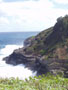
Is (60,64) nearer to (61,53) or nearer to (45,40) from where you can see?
(61,53)

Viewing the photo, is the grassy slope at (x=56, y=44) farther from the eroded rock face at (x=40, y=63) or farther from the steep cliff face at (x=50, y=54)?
the eroded rock face at (x=40, y=63)

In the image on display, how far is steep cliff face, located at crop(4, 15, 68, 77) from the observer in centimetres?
3702

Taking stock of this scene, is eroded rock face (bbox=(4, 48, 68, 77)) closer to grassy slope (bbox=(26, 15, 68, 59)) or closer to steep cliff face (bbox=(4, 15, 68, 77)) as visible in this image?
steep cliff face (bbox=(4, 15, 68, 77))

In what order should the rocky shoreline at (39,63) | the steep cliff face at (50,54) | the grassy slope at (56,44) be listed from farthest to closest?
the grassy slope at (56,44) < the steep cliff face at (50,54) < the rocky shoreline at (39,63)

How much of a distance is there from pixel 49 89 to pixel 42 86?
76 cm

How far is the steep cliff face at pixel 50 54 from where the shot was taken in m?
37.0

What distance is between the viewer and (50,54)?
138ft

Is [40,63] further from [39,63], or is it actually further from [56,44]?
Result: [56,44]

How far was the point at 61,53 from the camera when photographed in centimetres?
4097

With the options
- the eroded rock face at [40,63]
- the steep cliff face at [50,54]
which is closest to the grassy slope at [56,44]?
the steep cliff face at [50,54]

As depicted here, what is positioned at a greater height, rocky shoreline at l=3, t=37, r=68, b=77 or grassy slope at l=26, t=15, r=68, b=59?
grassy slope at l=26, t=15, r=68, b=59

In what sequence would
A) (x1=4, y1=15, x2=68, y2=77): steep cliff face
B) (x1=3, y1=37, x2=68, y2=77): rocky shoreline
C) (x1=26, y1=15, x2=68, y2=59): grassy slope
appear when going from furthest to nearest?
(x1=26, y1=15, x2=68, y2=59): grassy slope → (x1=4, y1=15, x2=68, y2=77): steep cliff face → (x1=3, y1=37, x2=68, y2=77): rocky shoreline

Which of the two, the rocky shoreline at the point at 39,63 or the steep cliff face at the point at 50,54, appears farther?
the steep cliff face at the point at 50,54

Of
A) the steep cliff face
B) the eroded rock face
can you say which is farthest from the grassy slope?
the eroded rock face
